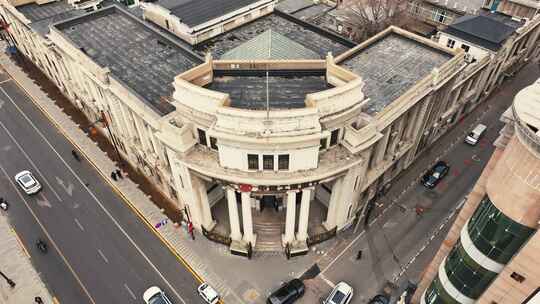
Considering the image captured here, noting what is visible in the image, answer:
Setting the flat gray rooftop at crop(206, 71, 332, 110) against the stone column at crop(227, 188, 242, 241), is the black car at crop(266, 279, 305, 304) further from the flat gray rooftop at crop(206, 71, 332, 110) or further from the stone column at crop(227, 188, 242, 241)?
the flat gray rooftop at crop(206, 71, 332, 110)

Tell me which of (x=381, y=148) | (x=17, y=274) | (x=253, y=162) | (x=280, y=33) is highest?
(x=280, y=33)

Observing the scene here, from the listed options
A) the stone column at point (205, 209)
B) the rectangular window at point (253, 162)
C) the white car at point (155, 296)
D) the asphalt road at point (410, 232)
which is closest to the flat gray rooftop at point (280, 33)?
the stone column at point (205, 209)

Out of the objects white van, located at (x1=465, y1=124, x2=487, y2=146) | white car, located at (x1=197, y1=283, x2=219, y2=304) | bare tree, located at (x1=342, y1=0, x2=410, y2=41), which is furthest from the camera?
bare tree, located at (x1=342, y1=0, x2=410, y2=41)

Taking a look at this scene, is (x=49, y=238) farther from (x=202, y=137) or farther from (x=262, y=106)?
(x=262, y=106)

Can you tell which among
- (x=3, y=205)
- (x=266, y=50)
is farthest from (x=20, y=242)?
(x=266, y=50)

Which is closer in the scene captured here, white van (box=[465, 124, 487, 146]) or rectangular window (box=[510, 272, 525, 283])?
rectangular window (box=[510, 272, 525, 283])

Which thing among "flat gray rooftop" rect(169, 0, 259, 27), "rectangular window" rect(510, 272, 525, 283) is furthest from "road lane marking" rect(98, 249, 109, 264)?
"rectangular window" rect(510, 272, 525, 283)
